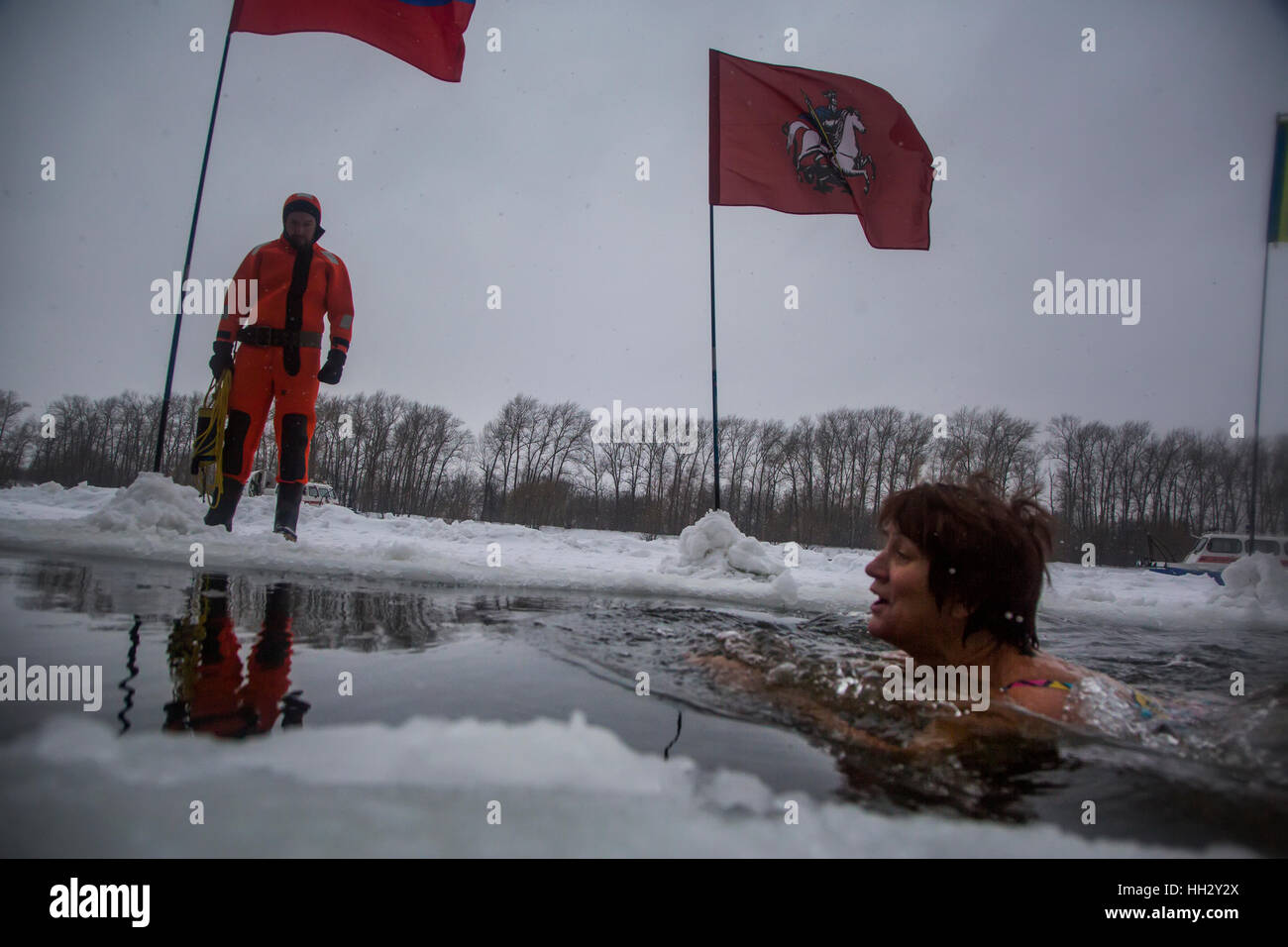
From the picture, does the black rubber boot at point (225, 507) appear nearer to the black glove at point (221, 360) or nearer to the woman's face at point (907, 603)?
the black glove at point (221, 360)

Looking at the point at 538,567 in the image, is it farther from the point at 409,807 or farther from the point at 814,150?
the point at 814,150

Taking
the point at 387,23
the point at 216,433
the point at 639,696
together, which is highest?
the point at 387,23

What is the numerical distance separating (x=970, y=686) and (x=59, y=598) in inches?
120

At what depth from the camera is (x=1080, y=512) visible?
40.7 metres

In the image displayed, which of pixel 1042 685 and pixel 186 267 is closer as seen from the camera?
pixel 1042 685

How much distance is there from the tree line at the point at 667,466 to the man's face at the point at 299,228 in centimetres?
2763

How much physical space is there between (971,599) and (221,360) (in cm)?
526

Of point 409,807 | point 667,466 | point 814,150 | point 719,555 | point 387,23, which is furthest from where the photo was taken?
point 667,466

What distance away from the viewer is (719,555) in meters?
5.89

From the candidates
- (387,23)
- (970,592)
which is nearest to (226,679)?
(970,592)

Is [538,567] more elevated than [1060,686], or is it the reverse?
[1060,686]

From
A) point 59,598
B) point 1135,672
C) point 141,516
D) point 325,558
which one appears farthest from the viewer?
point 141,516
